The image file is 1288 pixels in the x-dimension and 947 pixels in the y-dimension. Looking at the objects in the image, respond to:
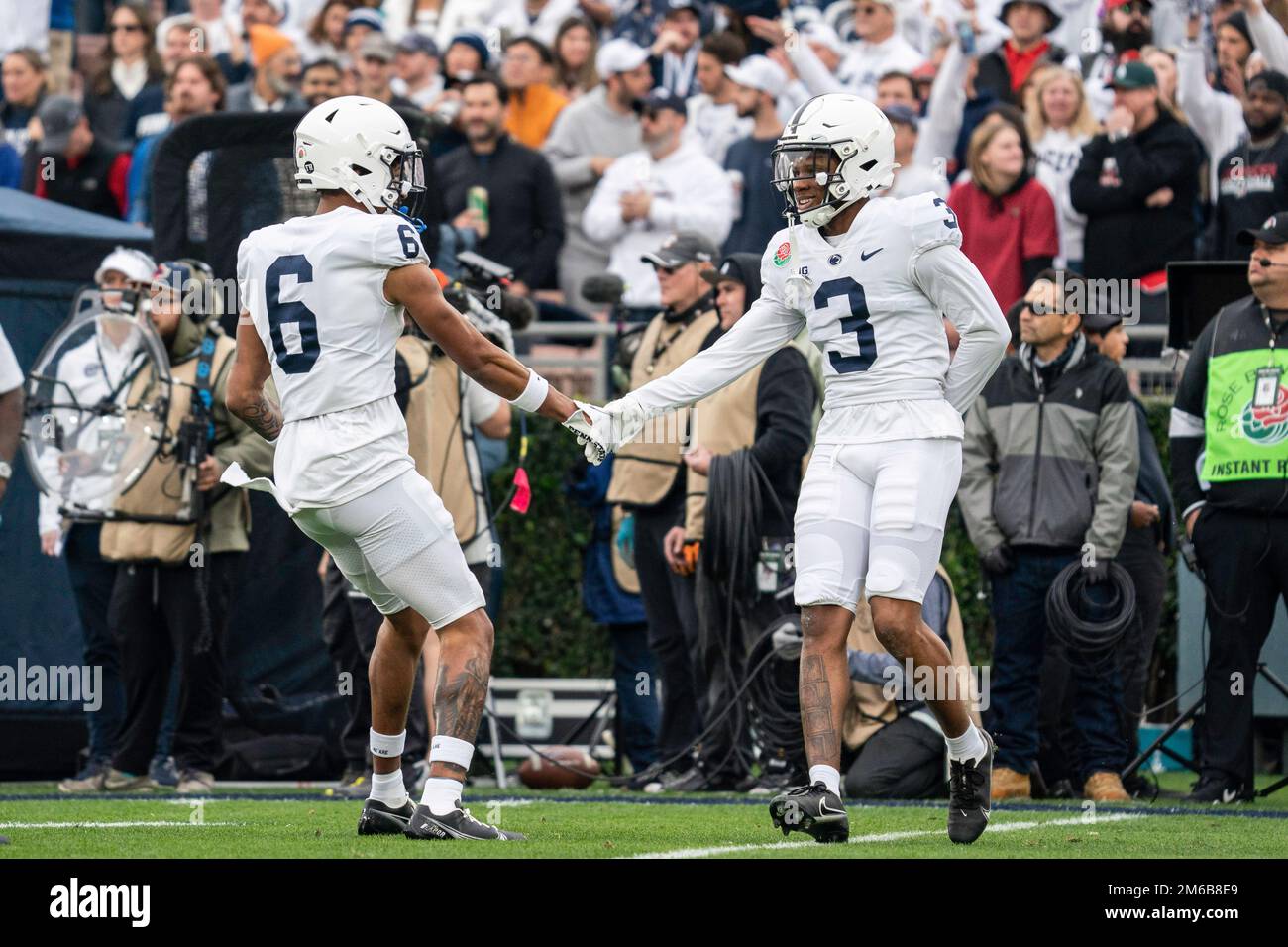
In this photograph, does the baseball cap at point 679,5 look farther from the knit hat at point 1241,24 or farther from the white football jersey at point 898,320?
the white football jersey at point 898,320

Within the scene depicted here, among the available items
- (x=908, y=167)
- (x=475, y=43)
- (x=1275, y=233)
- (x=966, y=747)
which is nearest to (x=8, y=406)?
(x=966, y=747)

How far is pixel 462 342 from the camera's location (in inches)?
295

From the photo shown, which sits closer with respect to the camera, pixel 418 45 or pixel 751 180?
pixel 751 180

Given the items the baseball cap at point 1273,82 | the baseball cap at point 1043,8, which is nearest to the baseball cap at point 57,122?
the baseball cap at point 1043,8

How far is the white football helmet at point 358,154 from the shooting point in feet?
25.0

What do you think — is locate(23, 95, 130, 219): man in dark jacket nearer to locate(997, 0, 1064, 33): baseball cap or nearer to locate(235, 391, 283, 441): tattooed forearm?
locate(997, 0, 1064, 33): baseball cap

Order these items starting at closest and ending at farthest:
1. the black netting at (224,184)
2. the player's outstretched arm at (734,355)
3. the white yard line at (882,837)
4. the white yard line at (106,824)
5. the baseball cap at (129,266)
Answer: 1. the white yard line at (882,837)
2. the player's outstretched arm at (734,355)
3. the white yard line at (106,824)
4. the baseball cap at (129,266)
5. the black netting at (224,184)

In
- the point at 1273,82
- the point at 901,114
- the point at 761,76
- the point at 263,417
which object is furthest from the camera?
the point at 761,76

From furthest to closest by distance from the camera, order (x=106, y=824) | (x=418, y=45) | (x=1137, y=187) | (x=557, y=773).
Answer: (x=418, y=45)
(x=1137, y=187)
(x=557, y=773)
(x=106, y=824)

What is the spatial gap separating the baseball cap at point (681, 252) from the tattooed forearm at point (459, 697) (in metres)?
4.19

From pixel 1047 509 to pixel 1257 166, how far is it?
329 centimetres

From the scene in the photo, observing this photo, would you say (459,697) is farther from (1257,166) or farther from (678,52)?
(678,52)
